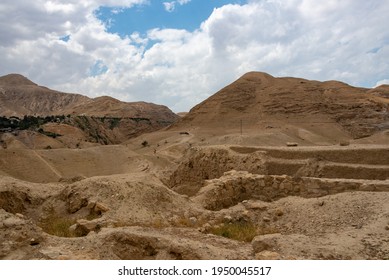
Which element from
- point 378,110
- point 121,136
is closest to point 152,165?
point 378,110

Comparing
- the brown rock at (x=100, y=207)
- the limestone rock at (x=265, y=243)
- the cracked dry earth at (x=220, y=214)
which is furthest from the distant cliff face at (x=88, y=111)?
the limestone rock at (x=265, y=243)

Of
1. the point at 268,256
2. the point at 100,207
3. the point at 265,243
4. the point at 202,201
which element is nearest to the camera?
the point at 268,256

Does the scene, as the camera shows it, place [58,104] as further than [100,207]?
Yes

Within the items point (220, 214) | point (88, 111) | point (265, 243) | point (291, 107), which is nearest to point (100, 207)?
point (220, 214)

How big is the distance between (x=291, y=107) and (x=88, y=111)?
3954 cm

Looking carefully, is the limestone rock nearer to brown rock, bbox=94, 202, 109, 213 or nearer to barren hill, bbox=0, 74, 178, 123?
brown rock, bbox=94, 202, 109, 213

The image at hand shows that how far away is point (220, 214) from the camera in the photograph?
9.81 metres

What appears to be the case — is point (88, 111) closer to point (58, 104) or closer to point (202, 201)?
point (58, 104)

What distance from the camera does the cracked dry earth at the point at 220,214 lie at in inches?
237

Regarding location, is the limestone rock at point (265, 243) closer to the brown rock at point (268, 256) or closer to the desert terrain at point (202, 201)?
the desert terrain at point (202, 201)

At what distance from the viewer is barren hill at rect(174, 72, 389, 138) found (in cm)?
3966

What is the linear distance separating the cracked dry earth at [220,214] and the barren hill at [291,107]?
83.8 feet

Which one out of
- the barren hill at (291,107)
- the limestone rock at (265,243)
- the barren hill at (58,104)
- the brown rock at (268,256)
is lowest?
the brown rock at (268,256)

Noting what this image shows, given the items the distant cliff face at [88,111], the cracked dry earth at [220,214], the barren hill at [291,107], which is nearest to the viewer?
the cracked dry earth at [220,214]
